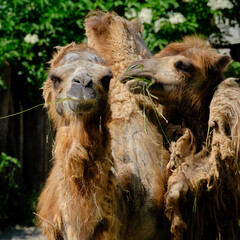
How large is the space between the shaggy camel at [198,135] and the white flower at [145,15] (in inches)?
108

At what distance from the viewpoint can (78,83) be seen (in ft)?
7.61

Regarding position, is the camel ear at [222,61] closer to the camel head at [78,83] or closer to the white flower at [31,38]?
the camel head at [78,83]

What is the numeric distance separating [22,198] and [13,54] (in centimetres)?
214

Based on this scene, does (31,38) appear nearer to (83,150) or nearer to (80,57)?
(80,57)

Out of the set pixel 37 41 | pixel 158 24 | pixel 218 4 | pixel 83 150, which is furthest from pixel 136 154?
pixel 37 41

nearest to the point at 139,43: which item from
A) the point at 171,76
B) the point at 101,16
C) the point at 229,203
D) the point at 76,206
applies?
the point at 101,16

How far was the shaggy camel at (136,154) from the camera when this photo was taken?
115 inches

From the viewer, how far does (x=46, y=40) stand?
6.64m

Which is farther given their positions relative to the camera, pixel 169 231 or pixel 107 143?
pixel 169 231

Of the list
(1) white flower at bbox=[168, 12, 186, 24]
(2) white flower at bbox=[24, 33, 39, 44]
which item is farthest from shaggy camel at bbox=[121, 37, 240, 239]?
(2) white flower at bbox=[24, 33, 39, 44]

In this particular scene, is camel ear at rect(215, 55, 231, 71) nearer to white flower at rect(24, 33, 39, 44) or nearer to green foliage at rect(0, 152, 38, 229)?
white flower at rect(24, 33, 39, 44)

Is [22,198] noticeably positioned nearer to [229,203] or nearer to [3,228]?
[3,228]

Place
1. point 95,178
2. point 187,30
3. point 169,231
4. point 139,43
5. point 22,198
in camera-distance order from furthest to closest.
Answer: point 22,198, point 187,30, point 139,43, point 169,231, point 95,178

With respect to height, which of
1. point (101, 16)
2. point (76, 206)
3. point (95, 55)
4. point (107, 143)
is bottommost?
point (76, 206)
